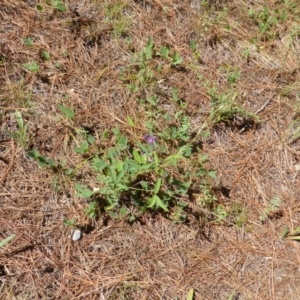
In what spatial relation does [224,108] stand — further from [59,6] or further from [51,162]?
[59,6]

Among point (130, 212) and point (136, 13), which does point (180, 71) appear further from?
point (130, 212)

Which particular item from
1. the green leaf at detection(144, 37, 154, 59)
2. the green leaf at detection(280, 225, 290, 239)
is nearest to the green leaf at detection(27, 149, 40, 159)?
the green leaf at detection(144, 37, 154, 59)

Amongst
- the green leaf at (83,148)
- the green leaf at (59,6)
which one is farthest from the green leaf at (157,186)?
the green leaf at (59,6)

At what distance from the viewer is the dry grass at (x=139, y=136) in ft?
7.22

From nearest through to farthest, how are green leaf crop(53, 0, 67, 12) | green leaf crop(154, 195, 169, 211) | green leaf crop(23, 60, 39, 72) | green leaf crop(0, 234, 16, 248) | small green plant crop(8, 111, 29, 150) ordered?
green leaf crop(0, 234, 16, 248)
green leaf crop(154, 195, 169, 211)
small green plant crop(8, 111, 29, 150)
green leaf crop(23, 60, 39, 72)
green leaf crop(53, 0, 67, 12)

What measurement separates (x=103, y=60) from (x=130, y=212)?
973 mm

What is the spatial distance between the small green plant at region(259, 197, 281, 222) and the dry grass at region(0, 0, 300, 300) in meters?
0.03

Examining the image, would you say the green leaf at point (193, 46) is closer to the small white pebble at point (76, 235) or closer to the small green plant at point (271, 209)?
the small green plant at point (271, 209)

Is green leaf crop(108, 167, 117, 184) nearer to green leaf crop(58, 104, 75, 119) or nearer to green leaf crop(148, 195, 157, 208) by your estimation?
green leaf crop(148, 195, 157, 208)

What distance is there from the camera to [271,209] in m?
Answer: 2.45

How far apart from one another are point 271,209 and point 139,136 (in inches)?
33.7

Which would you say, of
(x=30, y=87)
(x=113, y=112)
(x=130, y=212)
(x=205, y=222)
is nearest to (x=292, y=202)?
(x=205, y=222)

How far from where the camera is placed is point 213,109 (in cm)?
261

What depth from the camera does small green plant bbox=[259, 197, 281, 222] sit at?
7.95 feet
